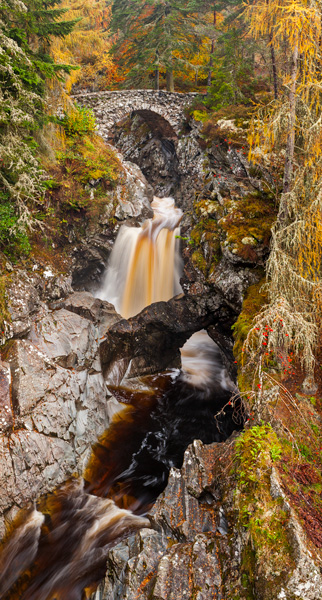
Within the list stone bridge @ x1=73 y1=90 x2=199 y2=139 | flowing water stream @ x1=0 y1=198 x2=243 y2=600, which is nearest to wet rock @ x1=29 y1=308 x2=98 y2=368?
flowing water stream @ x1=0 y1=198 x2=243 y2=600

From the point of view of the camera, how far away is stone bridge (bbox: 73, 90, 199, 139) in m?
17.4

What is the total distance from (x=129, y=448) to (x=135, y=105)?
17639 mm

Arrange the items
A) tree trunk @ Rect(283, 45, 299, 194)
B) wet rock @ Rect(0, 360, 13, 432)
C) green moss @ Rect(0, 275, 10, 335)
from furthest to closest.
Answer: green moss @ Rect(0, 275, 10, 335) → wet rock @ Rect(0, 360, 13, 432) → tree trunk @ Rect(283, 45, 299, 194)

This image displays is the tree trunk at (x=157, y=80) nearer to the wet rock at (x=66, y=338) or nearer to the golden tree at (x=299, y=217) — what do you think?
the golden tree at (x=299, y=217)

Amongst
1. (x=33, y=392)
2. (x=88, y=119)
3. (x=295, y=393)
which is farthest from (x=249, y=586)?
(x=88, y=119)

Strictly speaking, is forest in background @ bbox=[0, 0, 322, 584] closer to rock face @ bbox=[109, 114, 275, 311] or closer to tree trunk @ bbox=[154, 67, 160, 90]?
rock face @ bbox=[109, 114, 275, 311]

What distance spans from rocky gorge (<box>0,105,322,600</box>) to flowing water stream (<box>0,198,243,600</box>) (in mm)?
513

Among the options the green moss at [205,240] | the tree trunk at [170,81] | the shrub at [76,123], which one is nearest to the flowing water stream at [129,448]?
the green moss at [205,240]

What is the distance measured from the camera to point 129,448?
9.44 m

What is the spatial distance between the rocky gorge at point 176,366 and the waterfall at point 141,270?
1.96 feet

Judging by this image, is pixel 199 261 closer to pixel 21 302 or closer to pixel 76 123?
pixel 21 302

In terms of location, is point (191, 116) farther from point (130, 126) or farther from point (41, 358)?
point (41, 358)

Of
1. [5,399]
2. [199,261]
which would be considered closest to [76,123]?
[199,261]

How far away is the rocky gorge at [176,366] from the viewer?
4164 millimetres
